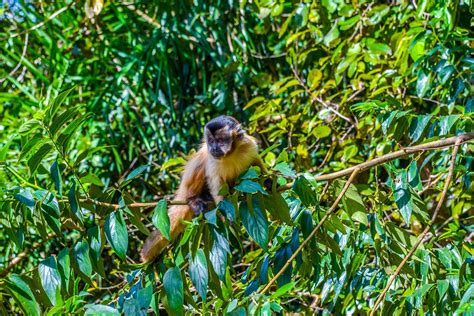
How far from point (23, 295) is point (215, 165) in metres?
1.51

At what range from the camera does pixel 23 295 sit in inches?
91.5

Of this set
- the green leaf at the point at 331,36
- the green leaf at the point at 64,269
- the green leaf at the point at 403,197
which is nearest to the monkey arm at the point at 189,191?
the green leaf at the point at 331,36

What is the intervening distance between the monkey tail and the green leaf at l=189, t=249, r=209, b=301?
0.95 metres

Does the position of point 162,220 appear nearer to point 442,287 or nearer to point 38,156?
point 38,156

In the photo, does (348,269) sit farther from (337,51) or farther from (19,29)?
(19,29)

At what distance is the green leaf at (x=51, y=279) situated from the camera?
2307 millimetres

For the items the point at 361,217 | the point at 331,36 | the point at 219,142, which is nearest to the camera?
the point at 361,217

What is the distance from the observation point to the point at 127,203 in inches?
97.5

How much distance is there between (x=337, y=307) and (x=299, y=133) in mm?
1611

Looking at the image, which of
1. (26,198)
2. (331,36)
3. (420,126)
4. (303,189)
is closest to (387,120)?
(420,126)

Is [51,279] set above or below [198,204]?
above

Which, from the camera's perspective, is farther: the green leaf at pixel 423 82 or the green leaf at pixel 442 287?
the green leaf at pixel 423 82

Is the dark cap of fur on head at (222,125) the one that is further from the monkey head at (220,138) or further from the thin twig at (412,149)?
the thin twig at (412,149)

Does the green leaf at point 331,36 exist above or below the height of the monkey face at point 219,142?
above
